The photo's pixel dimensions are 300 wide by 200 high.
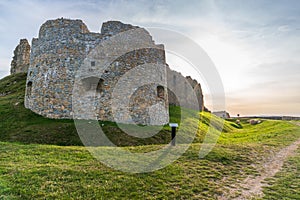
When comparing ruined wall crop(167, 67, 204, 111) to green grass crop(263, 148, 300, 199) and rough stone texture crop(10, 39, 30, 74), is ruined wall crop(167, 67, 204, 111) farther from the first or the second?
green grass crop(263, 148, 300, 199)

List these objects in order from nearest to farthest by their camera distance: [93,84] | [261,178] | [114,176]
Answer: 1. [114,176]
2. [261,178]
3. [93,84]

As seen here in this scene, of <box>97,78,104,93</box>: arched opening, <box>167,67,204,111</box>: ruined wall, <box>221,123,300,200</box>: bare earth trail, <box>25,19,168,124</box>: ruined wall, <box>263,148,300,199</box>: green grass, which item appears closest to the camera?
<box>263,148,300,199</box>: green grass

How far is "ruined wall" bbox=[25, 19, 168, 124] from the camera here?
47.1 feet

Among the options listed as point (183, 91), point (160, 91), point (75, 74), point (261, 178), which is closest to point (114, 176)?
point (261, 178)

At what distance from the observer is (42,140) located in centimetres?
→ 1153

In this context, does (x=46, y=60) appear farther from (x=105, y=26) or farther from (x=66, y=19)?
(x=105, y=26)

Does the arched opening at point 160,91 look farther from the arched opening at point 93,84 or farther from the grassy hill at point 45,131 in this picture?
the arched opening at point 93,84

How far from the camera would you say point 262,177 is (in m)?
7.33

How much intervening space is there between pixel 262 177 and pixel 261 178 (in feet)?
0.36

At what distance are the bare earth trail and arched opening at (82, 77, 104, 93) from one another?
9789mm

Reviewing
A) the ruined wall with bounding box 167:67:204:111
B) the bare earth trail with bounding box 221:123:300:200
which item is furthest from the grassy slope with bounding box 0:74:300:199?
the ruined wall with bounding box 167:67:204:111

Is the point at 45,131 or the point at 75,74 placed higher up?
the point at 75,74

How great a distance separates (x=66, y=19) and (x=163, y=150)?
1061 centimetres

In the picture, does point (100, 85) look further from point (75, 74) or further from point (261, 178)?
point (261, 178)
